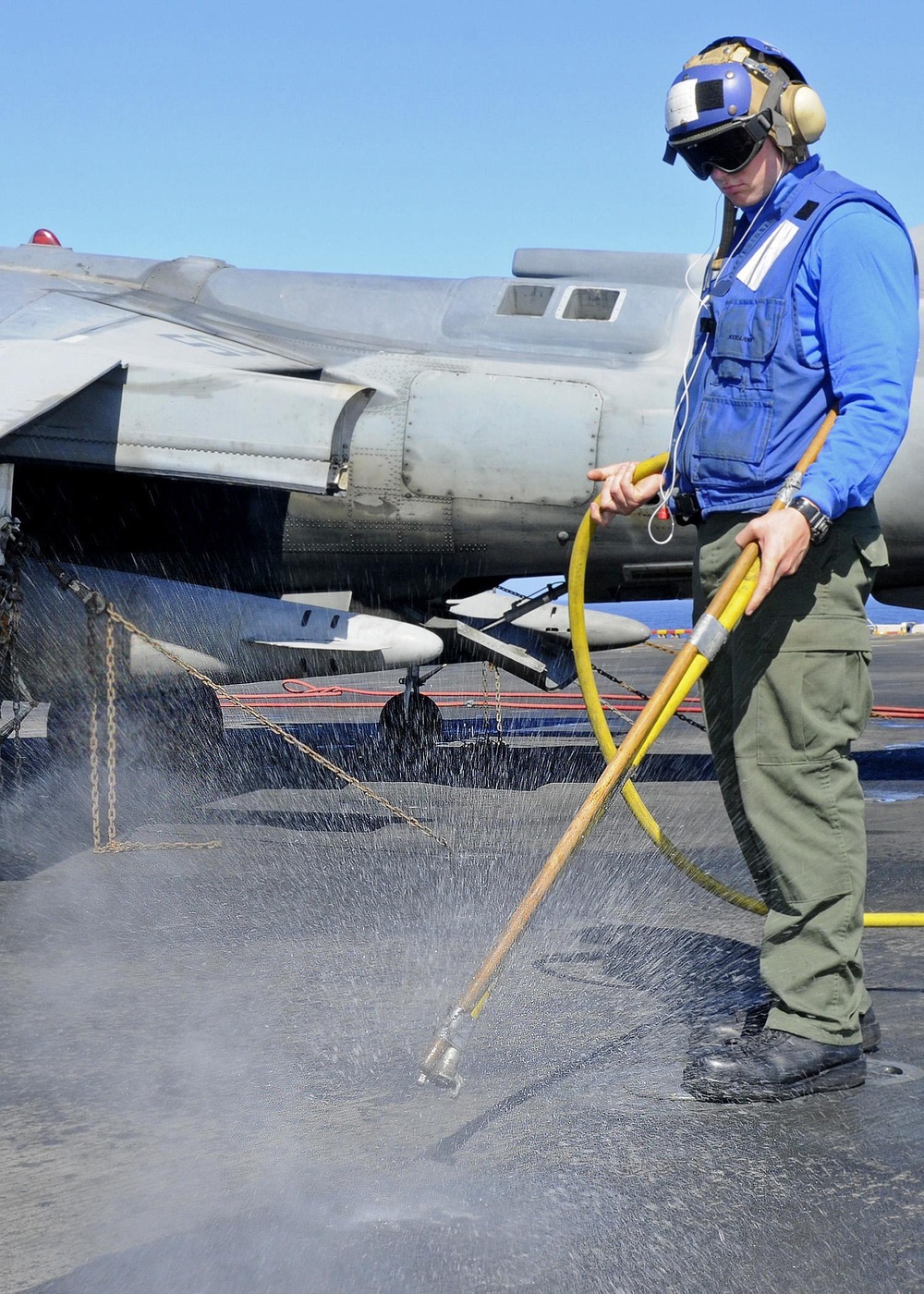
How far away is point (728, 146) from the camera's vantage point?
10.4ft

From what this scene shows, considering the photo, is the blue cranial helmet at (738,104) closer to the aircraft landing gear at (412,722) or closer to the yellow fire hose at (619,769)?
the yellow fire hose at (619,769)

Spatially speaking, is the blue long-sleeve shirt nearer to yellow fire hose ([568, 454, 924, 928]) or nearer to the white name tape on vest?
the white name tape on vest

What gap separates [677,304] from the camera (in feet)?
27.1

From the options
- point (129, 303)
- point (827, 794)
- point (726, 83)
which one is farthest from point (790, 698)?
point (129, 303)

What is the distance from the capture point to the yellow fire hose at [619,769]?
260 centimetres

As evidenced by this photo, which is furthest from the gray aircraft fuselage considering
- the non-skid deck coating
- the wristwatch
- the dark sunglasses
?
the wristwatch

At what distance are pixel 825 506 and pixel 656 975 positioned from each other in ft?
5.31

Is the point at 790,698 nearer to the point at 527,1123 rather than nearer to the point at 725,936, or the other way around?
the point at 527,1123

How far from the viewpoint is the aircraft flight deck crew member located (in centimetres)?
297

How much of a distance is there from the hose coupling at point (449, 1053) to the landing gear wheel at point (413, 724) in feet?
27.6

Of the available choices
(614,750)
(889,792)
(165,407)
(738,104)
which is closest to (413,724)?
(889,792)

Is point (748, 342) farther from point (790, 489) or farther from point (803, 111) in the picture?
point (803, 111)

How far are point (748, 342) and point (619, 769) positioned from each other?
112cm

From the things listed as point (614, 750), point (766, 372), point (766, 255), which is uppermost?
point (766, 255)
